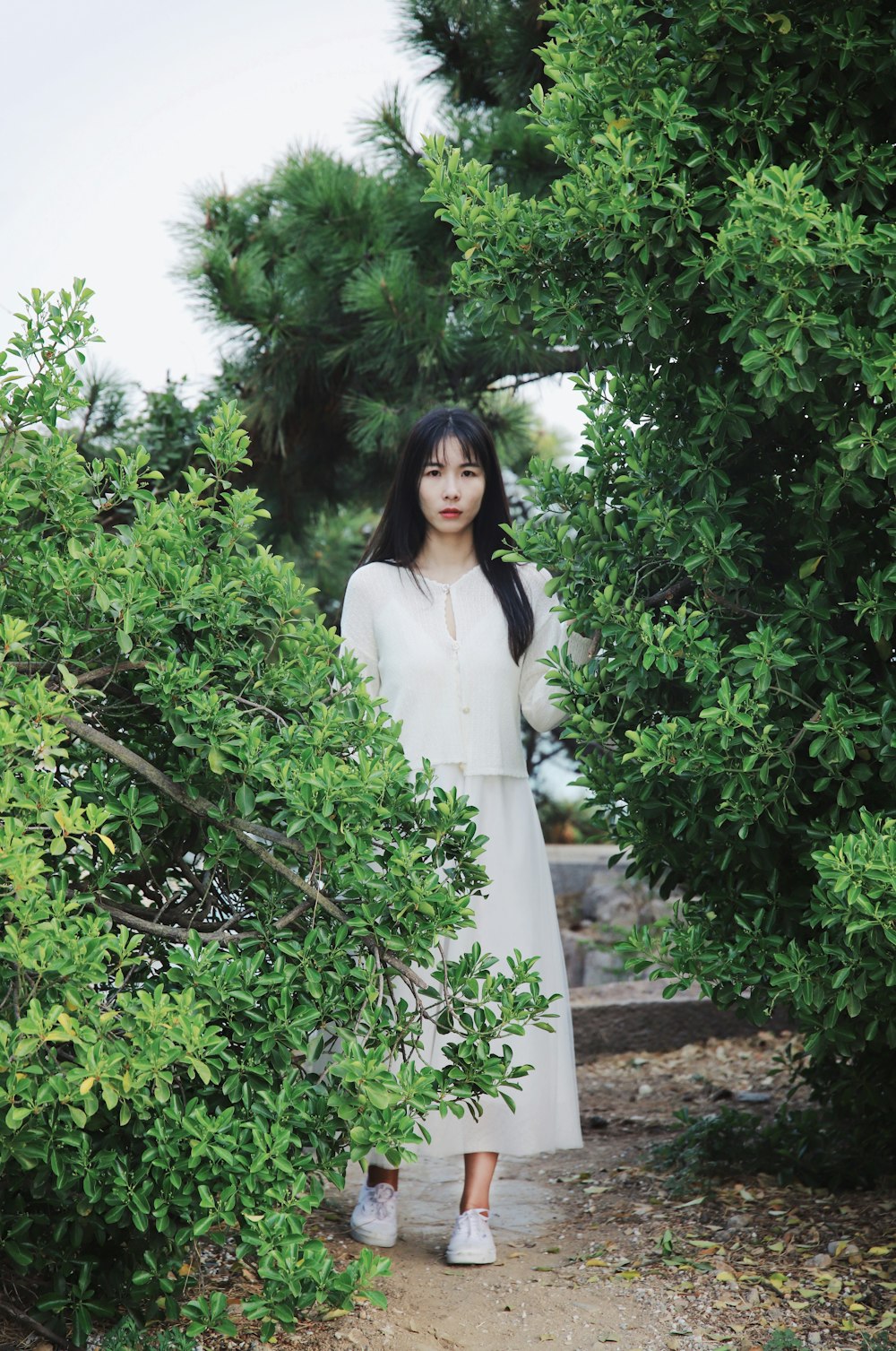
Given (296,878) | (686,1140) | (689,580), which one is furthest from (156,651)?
(686,1140)

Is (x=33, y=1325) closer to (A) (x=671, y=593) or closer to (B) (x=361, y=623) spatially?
(B) (x=361, y=623)

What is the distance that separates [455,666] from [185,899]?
1.02 metres

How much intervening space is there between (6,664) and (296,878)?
2.01 feet

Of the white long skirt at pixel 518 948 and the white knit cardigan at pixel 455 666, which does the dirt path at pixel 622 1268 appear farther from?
the white knit cardigan at pixel 455 666

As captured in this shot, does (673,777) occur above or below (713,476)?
below

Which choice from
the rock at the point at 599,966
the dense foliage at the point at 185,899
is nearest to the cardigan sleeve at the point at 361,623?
the dense foliage at the point at 185,899

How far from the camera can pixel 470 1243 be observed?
3.01 meters

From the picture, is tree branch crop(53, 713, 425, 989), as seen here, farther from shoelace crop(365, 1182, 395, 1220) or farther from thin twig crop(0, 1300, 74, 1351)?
shoelace crop(365, 1182, 395, 1220)

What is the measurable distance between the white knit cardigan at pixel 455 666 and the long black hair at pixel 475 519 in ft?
0.10

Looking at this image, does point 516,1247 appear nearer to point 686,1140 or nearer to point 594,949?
point 686,1140

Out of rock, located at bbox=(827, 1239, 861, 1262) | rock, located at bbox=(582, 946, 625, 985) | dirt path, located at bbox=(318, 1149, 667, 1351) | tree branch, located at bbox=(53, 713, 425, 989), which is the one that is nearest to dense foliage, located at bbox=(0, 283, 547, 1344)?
tree branch, located at bbox=(53, 713, 425, 989)

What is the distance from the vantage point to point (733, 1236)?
10.0ft

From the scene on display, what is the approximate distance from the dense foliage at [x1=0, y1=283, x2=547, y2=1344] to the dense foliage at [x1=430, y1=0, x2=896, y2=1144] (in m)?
0.53

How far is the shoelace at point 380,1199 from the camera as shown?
3.15 metres
